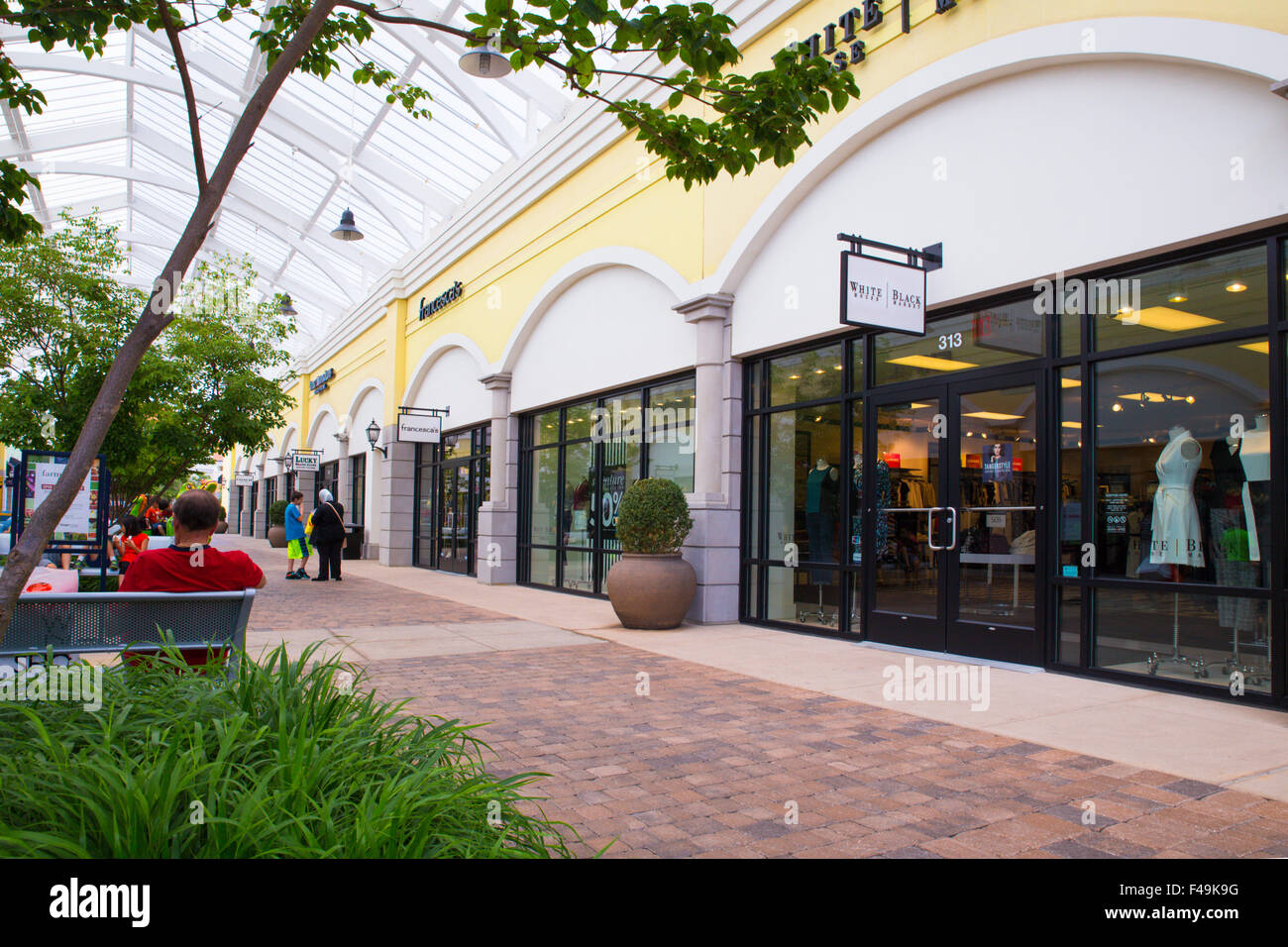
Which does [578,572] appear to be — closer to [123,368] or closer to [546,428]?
[546,428]

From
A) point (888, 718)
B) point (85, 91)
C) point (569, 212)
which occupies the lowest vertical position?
point (888, 718)

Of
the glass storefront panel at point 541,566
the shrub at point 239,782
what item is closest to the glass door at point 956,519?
the shrub at point 239,782

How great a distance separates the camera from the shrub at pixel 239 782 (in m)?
2.39

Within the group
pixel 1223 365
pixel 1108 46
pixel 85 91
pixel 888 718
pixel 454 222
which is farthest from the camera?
pixel 85 91

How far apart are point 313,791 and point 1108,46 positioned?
→ 7.17 m

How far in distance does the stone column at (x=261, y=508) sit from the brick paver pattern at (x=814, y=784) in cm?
4131

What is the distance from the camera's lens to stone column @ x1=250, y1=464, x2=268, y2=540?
145 ft

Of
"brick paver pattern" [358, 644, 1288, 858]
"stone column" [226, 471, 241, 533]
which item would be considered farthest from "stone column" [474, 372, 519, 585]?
→ "stone column" [226, 471, 241, 533]

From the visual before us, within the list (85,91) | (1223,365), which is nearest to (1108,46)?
(1223,365)

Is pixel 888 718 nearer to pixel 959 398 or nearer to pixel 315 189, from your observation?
pixel 959 398

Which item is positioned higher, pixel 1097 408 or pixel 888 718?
pixel 1097 408

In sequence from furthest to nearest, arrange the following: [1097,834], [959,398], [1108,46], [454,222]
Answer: [454,222] → [959,398] → [1108,46] → [1097,834]

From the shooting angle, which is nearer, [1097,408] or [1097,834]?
[1097,834]

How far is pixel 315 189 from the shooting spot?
85.2 feet
